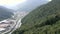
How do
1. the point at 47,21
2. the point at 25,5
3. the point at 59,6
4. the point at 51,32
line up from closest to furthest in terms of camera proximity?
the point at 51,32, the point at 47,21, the point at 59,6, the point at 25,5

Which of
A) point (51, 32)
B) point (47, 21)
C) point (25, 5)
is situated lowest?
point (51, 32)

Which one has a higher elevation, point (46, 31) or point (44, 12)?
point (44, 12)

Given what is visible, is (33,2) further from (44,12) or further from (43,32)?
(43,32)

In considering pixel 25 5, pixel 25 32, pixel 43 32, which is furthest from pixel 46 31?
pixel 25 5

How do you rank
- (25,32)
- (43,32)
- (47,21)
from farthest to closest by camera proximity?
(47,21)
(25,32)
(43,32)

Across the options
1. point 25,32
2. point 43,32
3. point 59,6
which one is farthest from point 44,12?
point 43,32

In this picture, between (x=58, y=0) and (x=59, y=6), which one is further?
(x=58, y=0)

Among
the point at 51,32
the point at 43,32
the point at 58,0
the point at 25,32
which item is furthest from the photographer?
the point at 58,0

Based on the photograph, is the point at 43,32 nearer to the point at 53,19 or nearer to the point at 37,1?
the point at 53,19

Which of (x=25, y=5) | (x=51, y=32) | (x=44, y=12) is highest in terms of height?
(x=25, y=5)
